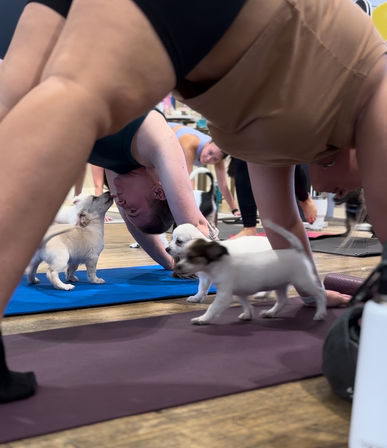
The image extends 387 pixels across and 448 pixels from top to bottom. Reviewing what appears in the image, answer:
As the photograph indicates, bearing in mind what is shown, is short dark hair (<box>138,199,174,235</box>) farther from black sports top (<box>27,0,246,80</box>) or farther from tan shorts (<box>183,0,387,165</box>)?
black sports top (<box>27,0,246,80</box>)

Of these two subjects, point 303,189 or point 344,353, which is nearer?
point 344,353

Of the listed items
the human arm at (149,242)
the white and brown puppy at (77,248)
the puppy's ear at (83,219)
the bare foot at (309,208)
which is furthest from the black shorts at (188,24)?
the bare foot at (309,208)

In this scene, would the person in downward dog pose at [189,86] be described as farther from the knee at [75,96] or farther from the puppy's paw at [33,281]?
the puppy's paw at [33,281]

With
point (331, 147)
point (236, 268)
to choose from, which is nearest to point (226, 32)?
point (331, 147)

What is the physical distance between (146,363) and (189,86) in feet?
1.59

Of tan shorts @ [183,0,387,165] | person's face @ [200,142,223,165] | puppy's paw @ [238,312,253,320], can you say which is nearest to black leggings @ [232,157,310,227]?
person's face @ [200,142,223,165]

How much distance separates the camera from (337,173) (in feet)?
4.02

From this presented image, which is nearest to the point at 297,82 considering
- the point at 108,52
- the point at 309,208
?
the point at 108,52

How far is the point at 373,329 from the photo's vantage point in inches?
23.1

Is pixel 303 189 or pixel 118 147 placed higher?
pixel 118 147

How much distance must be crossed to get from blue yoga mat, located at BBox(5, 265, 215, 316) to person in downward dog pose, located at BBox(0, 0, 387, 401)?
68cm

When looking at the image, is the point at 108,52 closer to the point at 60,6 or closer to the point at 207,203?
the point at 60,6

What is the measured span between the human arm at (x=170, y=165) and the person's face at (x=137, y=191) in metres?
0.11

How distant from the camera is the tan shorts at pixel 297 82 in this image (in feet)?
2.62
